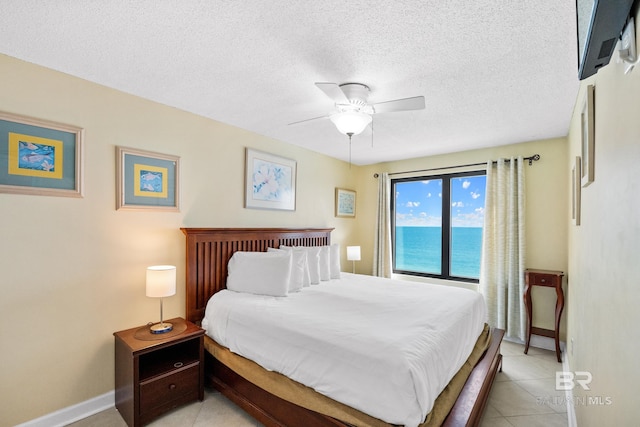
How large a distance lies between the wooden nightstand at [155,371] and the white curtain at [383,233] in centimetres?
325

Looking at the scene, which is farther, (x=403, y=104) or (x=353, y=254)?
(x=353, y=254)

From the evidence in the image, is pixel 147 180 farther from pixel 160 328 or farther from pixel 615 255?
pixel 615 255

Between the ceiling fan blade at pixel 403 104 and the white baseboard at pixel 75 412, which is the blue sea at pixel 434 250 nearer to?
the ceiling fan blade at pixel 403 104

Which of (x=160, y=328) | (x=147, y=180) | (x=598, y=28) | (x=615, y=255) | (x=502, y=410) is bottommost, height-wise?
(x=502, y=410)

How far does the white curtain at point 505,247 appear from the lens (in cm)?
376

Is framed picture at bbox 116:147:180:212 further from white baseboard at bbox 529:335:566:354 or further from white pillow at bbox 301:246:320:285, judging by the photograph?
white baseboard at bbox 529:335:566:354

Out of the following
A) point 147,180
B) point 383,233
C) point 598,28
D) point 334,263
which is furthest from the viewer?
point 383,233

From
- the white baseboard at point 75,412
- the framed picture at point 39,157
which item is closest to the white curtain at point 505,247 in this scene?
the white baseboard at point 75,412

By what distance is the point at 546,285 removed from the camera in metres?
3.40

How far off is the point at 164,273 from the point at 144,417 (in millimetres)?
1021

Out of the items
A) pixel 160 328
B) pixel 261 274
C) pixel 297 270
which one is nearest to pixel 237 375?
pixel 160 328

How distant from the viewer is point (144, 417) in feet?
7.00

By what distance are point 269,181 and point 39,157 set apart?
2.16m

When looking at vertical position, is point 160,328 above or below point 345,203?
below
